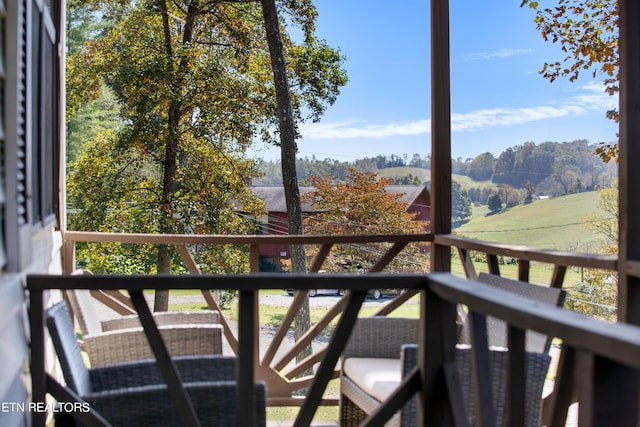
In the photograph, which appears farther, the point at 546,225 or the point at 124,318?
the point at 546,225

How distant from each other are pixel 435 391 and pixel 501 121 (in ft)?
30.9

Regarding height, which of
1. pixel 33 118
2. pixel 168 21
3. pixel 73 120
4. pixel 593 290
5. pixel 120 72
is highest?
pixel 168 21

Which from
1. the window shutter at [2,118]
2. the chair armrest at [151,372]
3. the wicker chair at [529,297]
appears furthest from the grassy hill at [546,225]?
the window shutter at [2,118]

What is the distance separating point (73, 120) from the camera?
972 cm

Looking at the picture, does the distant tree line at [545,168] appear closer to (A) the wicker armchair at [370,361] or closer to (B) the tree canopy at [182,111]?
(B) the tree canopy at [182,111]

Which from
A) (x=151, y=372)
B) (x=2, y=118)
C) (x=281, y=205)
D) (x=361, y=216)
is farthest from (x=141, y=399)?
(x=281, y=205)

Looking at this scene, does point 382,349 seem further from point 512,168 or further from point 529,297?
point 512,168

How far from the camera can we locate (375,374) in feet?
7.95

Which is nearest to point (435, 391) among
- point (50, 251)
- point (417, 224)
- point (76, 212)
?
point (50, 251)

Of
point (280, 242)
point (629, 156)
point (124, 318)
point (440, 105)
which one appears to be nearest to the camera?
point (629, 156)

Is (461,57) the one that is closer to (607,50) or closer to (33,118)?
(607,50)

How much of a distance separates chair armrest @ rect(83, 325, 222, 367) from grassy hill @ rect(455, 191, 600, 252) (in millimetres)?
7015

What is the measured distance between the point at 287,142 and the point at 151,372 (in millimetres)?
6703

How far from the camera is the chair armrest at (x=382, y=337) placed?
272 cm
